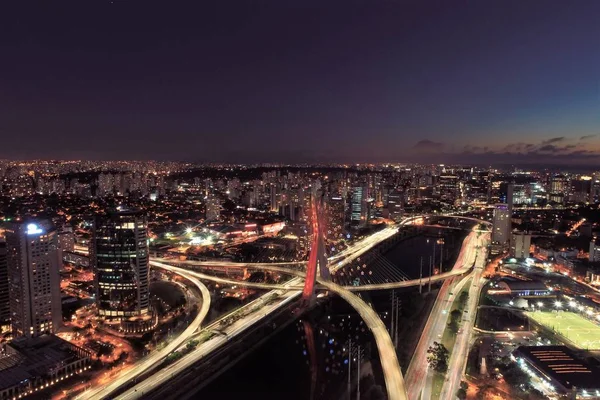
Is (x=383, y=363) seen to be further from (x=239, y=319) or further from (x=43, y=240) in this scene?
(x=43, y=240)

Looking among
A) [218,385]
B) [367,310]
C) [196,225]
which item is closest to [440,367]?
[367,310]

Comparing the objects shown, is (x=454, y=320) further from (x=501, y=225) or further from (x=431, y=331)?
(x=501, y=225)

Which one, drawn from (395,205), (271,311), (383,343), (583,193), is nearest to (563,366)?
(383,343)

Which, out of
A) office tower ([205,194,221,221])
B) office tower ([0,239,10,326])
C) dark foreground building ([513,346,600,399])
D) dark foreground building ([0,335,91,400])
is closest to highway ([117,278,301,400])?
dark foreground building ([0,335,91,400])

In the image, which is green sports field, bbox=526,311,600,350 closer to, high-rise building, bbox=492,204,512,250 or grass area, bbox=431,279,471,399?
grass area, bbox=431,279,471,399

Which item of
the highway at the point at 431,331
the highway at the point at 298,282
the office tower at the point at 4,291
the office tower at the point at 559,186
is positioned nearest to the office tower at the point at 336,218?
the highway at the point at 298,282
